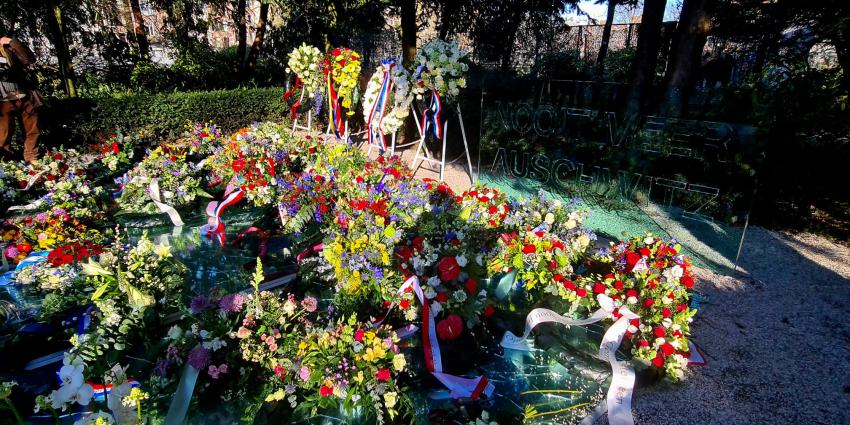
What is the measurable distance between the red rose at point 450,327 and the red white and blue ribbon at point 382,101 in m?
3.84

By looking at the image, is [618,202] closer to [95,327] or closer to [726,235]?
[726,235]

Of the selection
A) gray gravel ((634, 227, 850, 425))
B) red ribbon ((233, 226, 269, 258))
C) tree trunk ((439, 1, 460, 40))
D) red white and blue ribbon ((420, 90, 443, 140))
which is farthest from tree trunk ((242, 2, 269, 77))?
gray gravel ((634, 227, 850, 425))

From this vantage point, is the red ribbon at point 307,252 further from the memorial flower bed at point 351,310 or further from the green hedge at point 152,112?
the green hedge at point 152,112

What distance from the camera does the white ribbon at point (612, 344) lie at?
8.38ft

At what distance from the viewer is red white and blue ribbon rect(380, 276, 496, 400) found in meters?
2.58

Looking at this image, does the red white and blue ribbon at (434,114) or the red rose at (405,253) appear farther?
the red white and blue ribbon at (434,114)

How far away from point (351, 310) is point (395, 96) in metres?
3.66

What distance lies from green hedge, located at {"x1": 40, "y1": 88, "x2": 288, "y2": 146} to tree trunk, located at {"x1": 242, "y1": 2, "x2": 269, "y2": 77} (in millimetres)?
3016

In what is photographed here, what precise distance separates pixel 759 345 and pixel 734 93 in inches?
85.0

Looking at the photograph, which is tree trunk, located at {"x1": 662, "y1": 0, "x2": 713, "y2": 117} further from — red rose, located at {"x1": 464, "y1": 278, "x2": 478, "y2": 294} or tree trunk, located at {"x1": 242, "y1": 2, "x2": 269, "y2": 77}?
tree trunk, located at {"x1": 242, "y1": 2, "x2": 269, "y2": 77}

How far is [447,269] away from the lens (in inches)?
114

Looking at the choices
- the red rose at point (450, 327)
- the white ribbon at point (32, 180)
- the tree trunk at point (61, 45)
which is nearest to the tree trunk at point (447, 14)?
the tree trunk at point (61, 45)

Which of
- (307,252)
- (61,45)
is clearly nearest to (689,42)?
(307,252)

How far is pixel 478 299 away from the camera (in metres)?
3.13
